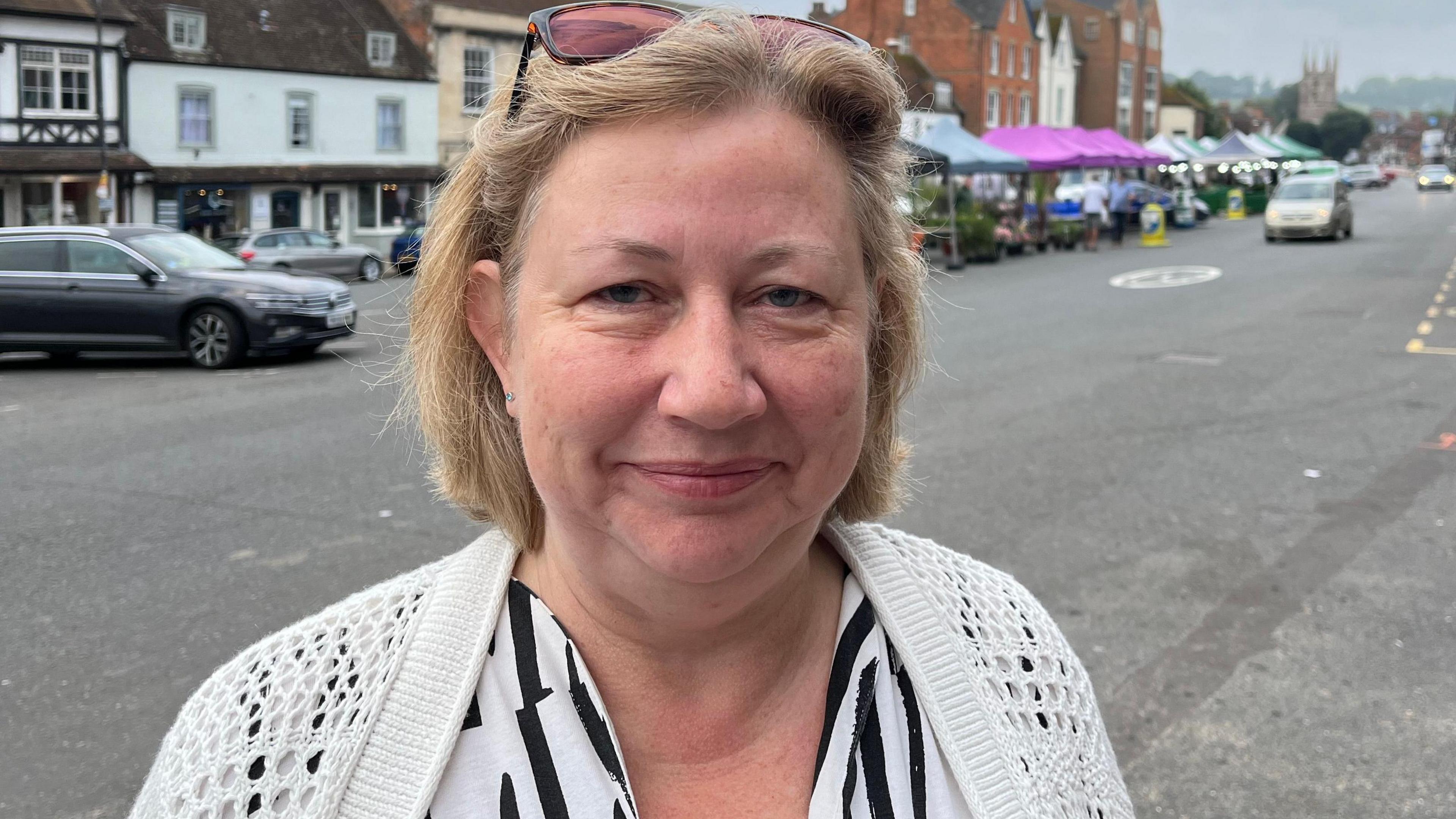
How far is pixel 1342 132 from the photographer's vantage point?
510 ft

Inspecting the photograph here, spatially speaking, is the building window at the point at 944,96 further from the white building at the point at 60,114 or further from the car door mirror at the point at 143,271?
the car door mirror at the point at 143,271

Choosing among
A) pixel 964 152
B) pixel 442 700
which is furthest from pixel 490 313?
pixel 964 152

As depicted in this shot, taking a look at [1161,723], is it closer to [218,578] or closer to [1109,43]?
[218,578]

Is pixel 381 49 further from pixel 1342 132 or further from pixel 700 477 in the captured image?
pixel 1342 132

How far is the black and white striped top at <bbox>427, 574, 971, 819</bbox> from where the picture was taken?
4.70 ft

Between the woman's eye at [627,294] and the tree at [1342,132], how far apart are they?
172 meters

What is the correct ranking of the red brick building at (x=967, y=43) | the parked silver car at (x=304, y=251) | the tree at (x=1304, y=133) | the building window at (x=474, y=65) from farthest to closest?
the tree at (x=1304, y=133) < the red brick building at (x=967, y=43) < the building window at (x=474, y=65) < the parked silver car at (x=304, y=251)

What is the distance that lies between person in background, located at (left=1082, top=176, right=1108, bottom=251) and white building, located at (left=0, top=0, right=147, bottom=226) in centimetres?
2369

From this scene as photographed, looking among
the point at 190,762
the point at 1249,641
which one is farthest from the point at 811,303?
the point at 1249,641

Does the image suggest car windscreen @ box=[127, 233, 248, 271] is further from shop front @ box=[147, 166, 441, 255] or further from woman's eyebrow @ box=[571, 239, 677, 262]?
shop front @ box=[147, 166, 441, 255]

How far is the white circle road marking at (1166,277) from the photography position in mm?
20953

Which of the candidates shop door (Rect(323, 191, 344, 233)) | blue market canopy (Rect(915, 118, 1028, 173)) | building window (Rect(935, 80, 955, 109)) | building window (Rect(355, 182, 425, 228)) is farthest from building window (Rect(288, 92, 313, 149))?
building window (Rect(935, 80, 955, 109))

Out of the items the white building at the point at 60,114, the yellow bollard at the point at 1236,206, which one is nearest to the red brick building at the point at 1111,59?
the yellow bollard at the point at 1236,206

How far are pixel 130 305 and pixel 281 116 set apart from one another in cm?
2273
